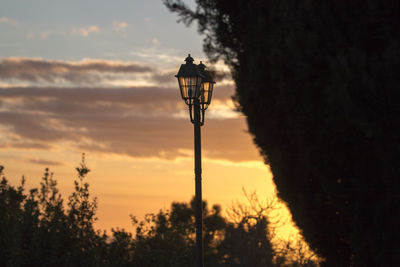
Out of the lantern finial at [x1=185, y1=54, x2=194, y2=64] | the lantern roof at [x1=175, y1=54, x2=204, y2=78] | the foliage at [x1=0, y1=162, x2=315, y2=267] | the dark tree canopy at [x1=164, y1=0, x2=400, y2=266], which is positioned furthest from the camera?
the foliage at [x1=0, y1=162, x2=315, y2=267]

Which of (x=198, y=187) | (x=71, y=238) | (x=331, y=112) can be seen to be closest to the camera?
(x=331, y=112)

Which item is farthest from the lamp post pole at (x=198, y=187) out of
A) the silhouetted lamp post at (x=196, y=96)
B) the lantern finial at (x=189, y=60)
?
the lantern finial at (x=189, y=60)

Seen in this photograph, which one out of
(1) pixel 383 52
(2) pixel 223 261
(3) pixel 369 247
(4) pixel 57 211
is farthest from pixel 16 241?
(2) pixel 223 261

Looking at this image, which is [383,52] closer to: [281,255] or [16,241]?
[16,241]

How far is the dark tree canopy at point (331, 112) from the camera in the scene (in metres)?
8.72

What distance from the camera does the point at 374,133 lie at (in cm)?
881

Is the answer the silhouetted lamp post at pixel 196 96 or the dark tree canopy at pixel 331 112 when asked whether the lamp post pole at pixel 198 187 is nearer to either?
the silhouetted lamp post at pixel 196 96

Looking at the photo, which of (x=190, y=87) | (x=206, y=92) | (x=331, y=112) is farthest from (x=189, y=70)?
(x=331, y=112)

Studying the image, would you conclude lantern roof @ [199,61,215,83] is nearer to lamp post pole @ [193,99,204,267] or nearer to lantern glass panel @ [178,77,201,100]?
lantern glass panel @ [178,77,201,100]

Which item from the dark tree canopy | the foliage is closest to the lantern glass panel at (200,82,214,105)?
the dark tree canopy

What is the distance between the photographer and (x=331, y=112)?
355 inches

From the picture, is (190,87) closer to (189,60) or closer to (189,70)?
(189,70)

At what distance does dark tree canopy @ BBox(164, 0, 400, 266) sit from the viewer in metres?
8.72

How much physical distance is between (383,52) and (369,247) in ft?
10.3
